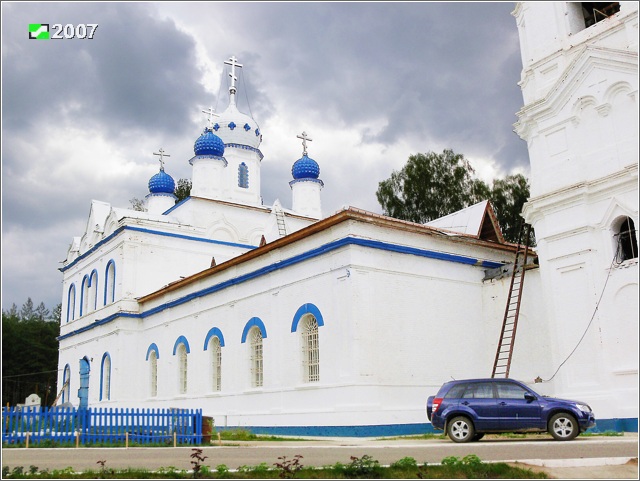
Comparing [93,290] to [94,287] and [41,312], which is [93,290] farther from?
[41,312]

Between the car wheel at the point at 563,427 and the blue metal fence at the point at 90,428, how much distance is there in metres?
8.21

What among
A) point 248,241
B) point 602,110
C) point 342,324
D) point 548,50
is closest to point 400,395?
point 342,324

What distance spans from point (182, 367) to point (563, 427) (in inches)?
680

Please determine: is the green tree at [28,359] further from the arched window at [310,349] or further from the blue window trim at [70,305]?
the arched window at [310,349]

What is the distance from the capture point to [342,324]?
18.0 meters

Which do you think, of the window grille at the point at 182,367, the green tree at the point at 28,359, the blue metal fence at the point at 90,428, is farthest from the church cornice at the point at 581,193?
the green tree at the point at 28,359

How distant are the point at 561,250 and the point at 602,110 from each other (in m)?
3.59

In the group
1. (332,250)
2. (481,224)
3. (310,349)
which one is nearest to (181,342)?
(310,349)

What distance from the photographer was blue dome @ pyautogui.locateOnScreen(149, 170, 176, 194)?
1375 inches

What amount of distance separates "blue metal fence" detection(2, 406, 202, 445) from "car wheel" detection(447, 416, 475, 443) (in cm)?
622

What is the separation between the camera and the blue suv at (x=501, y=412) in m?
13.0

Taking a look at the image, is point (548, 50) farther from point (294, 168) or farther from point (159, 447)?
point (294, 168)

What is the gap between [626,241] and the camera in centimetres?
1594

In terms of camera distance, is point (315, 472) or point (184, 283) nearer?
point (315, 472)
